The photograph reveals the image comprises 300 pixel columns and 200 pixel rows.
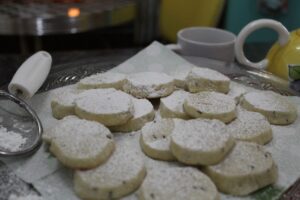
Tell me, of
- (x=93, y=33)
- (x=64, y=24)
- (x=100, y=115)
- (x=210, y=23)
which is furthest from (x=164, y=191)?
(x=93, y=33)

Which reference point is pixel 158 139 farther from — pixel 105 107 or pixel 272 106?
pixel 272 106

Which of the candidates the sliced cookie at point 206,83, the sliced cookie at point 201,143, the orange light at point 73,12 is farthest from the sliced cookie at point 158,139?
the orange light at point 73,12

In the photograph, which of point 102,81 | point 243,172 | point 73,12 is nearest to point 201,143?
point 243,172

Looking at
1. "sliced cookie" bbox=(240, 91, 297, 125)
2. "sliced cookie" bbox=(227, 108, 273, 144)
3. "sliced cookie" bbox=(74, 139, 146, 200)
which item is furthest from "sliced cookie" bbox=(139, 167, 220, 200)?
"sliced cookie" bbox=(240, 91, 297, 125)

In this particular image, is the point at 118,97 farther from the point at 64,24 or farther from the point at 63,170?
the point at 64,24

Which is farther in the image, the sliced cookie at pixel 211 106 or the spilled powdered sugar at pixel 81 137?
the sliced cookie at pixel 211 106

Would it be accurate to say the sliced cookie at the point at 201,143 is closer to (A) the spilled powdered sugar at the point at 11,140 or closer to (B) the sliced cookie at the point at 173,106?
(B) the sliced cookie at the point at 173,106
